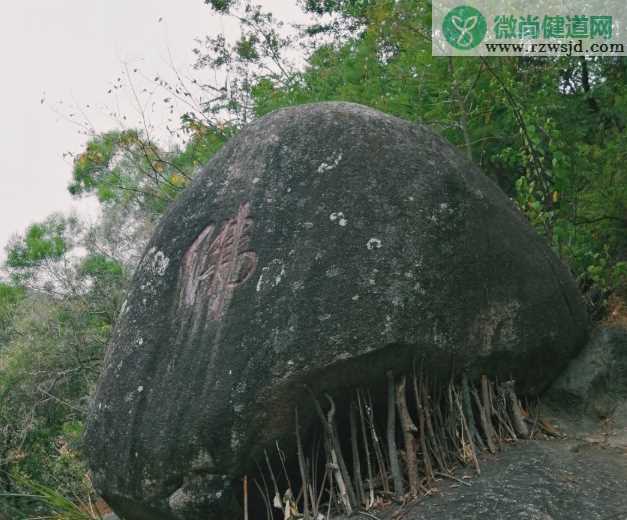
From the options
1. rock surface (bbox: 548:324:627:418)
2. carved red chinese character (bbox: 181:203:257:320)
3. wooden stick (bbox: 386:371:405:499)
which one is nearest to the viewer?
wooden stick (bbox: 386:371:405:499)

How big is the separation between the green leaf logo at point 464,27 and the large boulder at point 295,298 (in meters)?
1.82

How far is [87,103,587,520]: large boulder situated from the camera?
124 inches

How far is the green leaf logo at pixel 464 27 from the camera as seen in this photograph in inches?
207

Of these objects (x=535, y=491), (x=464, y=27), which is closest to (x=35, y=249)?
(x=464, y=27)

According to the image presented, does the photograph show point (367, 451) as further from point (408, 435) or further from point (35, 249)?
point (35, 249)

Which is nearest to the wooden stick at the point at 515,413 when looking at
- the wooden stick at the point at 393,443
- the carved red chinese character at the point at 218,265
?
the wooden stick at the point at 393,443

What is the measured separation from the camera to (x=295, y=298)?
3207 millimetres

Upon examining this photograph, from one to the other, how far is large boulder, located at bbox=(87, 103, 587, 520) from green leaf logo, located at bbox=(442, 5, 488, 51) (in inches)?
71.7

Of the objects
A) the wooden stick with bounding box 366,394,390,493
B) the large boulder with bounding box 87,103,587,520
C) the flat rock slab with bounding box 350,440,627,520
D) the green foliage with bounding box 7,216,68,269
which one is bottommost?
the flat rock slab with bounding box 350,440,627,520

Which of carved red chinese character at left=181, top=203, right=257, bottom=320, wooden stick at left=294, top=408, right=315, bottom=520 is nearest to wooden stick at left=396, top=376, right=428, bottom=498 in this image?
wooden stick at left=294, top=408, right=315, bottom=520

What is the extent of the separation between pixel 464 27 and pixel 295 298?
10.7 ft

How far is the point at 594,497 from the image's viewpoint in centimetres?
295

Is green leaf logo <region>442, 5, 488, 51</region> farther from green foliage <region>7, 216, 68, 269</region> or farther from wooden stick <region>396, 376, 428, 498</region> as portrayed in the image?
green foliage <region>7, 216, 68, 269</region>

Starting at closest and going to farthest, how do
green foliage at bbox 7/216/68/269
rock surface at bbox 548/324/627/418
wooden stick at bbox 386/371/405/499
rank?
wooden stick at bbox 386/371/405/499 → rock surface at bbox 548/324/627/418 → green foliage at bbox 7/216/68/269
